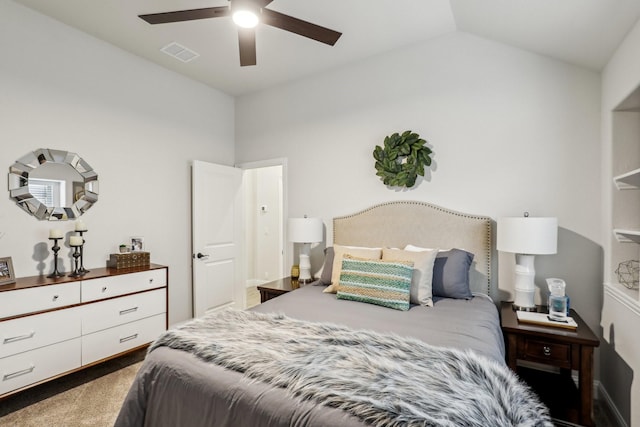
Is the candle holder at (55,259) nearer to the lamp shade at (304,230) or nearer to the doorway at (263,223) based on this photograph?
the lamp shade at (304,230)

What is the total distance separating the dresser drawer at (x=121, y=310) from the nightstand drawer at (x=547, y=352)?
305cm

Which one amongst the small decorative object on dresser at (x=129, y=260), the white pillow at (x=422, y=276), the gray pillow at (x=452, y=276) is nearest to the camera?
the white pillow at (x=422, y=276)

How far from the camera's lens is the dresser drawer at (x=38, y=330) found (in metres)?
2.15

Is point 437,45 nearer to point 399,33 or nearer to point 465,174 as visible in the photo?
point 399,33

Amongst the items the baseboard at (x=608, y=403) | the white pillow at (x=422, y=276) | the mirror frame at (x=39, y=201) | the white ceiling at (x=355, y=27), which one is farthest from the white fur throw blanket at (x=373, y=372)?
the white ceiling at (x=355, y=27)

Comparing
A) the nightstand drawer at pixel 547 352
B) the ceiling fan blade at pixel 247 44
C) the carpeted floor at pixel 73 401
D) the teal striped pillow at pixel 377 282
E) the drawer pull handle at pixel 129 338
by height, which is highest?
the ceiling fan blade at pixel 247 44

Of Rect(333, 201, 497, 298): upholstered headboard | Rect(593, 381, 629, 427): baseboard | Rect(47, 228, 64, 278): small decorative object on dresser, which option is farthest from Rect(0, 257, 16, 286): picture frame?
Rect(593, 381, 629, 427): baseboard

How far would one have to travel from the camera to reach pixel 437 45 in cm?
299

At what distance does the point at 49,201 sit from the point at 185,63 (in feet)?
6.21

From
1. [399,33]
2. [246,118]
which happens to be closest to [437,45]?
[399,33]

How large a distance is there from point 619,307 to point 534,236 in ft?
2.08

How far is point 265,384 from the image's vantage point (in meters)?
1.24

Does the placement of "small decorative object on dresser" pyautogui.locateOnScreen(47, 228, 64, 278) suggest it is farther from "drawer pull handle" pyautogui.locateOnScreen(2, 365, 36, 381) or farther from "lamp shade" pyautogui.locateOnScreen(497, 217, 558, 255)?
"lamp shade" pyautogui.locateOnScreen(497, 217, 558, 255)

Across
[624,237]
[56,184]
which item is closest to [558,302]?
[624,237]
